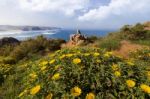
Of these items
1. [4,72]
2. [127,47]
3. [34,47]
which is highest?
[4,72]

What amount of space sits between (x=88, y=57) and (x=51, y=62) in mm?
618

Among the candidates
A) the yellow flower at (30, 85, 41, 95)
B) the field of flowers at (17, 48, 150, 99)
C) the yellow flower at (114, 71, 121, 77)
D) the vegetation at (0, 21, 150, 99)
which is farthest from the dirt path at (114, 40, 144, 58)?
the yellow flower at (30, 85, 41, 95)

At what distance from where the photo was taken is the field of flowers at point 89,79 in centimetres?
459

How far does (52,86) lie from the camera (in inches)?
186

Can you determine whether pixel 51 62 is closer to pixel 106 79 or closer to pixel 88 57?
pixel 88 57

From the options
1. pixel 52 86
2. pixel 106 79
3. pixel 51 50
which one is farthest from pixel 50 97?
pixel 51 50

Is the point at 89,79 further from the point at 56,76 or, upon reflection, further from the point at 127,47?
the point at 127,47

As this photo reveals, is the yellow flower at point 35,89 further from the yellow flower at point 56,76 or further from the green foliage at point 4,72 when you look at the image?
the green foliage at point 4,72

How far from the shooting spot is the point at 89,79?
4.79 metres

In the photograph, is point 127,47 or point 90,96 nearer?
point 90,96

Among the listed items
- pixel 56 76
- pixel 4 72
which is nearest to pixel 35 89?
pixel 56 76

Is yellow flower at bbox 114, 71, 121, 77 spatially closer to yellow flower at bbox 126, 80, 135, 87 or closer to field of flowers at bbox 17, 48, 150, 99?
field of flowers at bbox 17, 48, 150, 99

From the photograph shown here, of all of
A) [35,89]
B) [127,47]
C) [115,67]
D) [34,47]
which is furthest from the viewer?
[34,47]

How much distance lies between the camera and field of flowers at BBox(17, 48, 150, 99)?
15.0 ft
